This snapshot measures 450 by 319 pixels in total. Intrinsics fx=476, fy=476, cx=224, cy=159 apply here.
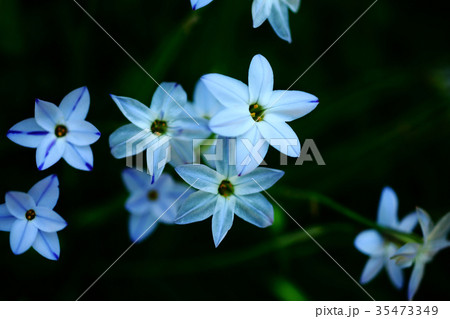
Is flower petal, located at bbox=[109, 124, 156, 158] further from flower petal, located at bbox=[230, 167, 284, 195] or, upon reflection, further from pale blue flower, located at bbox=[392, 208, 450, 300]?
pale blue flower, located at bbox=[392, 208, 450, 300]

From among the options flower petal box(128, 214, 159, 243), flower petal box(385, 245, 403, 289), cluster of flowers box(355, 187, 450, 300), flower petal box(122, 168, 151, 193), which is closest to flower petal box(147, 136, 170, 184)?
flower petal box(122, 168, 151, 193)

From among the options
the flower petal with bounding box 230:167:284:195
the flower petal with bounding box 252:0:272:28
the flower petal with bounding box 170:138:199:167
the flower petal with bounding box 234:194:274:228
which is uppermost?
the flower petal with bounding box 252:0:272:28

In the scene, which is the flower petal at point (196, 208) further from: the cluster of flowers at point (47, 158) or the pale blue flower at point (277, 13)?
the pale blue flower at point (277, 13)

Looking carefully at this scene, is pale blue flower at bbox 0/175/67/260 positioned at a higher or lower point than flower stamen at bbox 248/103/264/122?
lower

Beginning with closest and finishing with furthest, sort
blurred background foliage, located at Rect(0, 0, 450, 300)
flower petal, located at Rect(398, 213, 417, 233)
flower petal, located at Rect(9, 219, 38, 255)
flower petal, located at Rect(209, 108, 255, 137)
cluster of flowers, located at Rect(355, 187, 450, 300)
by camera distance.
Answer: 1. flower petal, located at Rect(209, 108, 255, 137)
2. flower petal, located at Rect(9, 219, 38, 255)
3. cluster of flowers, located at Rect(355, 187, 450, 300)
4. flower petal, located at Rect(398, 213, 417, 233)
5. blurred background foliage, located at Rect(0, 0, 450, 300)

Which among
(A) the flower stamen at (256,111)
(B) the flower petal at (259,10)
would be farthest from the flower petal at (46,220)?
(B) the flower petal at (259,10)

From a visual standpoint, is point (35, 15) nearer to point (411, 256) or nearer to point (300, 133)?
point (300, 133)

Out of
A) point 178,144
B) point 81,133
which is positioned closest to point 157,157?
point 178,144
